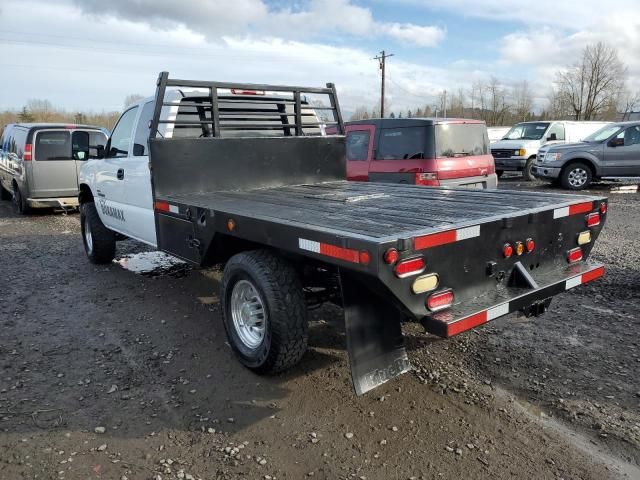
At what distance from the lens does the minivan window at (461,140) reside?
8015 millimetres

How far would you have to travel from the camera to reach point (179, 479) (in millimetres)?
2693

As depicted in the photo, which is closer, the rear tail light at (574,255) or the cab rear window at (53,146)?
the rear tail light at (574,255)

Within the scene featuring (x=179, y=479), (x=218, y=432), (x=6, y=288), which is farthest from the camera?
(x=6, y=288)

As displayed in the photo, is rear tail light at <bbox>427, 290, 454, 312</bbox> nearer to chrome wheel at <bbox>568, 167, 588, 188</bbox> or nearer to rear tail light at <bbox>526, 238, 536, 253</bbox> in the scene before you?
rear tail light at <bbox>526, 238, 536, 253</bbox>

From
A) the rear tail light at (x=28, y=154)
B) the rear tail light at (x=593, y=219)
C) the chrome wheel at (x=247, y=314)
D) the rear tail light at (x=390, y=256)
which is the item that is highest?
the rear tail light at (x=28, y=154)

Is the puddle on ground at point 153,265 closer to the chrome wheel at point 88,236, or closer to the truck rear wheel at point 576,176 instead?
the chrome wheel at point 88,236

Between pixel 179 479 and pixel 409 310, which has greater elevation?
Result: pixel 409 310

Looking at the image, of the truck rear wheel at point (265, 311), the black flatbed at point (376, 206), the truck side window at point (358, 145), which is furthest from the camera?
the truck side window at point (358, 145)

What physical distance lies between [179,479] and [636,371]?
10.3 feet

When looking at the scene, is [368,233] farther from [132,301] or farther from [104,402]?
[132,301]

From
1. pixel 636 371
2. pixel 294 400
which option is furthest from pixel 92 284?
pixel 636 371

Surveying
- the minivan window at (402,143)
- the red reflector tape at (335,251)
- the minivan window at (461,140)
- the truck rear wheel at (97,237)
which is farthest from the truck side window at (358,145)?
the red reflector tape at (335,251)

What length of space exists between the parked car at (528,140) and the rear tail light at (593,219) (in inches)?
519

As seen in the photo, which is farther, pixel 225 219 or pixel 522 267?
pixel 225 219
